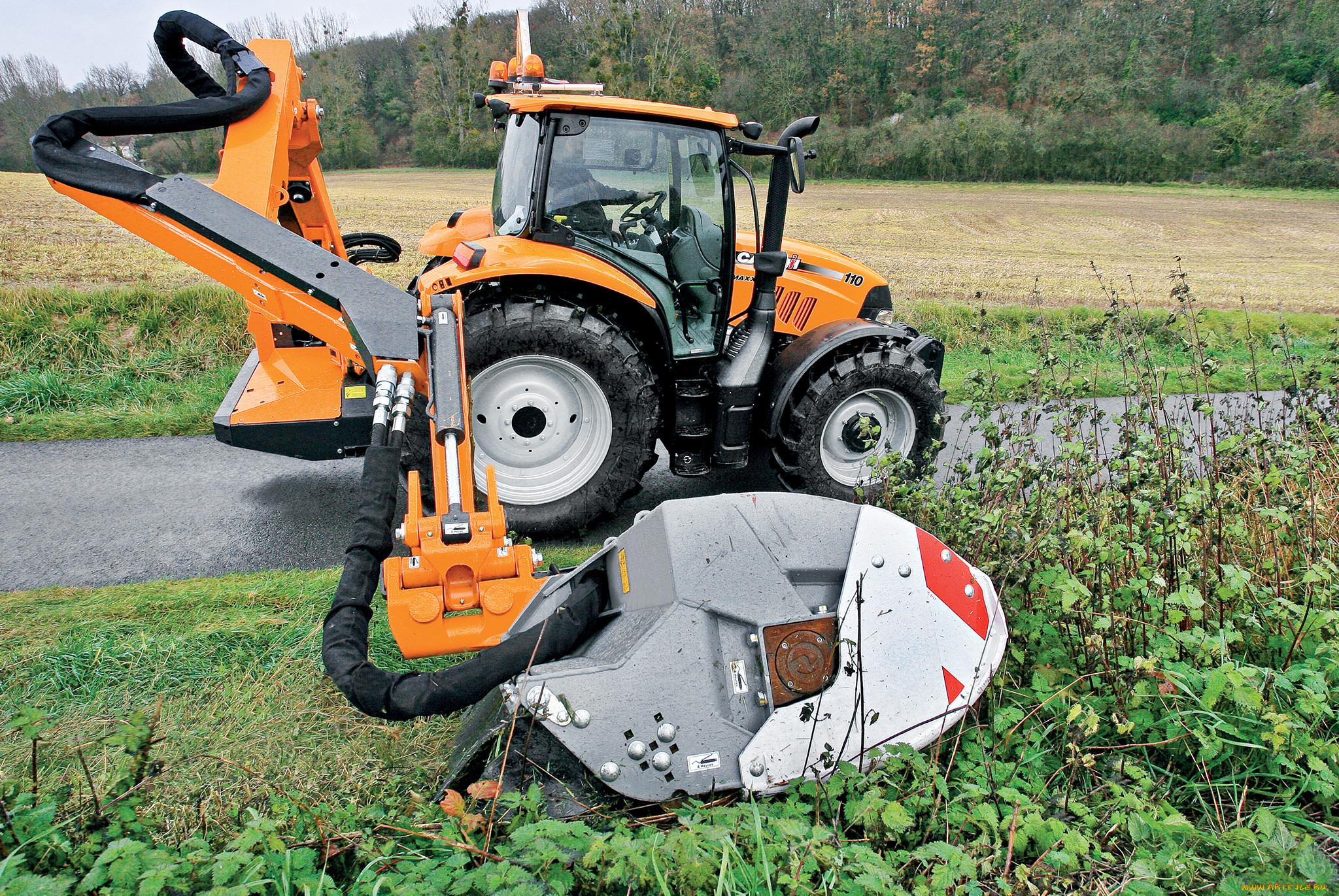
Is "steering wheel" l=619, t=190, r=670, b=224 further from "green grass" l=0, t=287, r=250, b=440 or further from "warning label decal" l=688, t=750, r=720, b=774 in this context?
"green grass" l=0, t=287, r=250, b=440

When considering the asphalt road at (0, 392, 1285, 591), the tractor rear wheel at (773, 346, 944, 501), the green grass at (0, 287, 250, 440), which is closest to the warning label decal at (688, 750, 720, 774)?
the asphalt road at (0, 392, 1285, 591)

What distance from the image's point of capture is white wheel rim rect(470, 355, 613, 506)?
4.15 meters

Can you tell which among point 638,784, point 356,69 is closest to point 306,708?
point 638,784

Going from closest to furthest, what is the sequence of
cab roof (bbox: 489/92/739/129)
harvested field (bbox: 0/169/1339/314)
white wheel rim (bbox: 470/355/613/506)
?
cab roof (bbox: 489/92/739/129) < white wheel rim (bbox: 470/355/613/506) < harvested field (bbox: 0/169/1339/314)

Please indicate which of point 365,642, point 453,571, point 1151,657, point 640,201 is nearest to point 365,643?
point 365,642

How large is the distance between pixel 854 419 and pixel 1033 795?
2.61m

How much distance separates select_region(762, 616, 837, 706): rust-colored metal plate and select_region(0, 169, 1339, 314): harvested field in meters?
8.37

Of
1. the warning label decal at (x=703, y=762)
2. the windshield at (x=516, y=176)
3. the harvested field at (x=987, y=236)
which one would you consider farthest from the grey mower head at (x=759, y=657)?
the harvested field at (x=987, y=236)

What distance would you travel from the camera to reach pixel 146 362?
20.4 feet

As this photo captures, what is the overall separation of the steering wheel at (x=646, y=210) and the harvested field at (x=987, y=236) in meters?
6.55

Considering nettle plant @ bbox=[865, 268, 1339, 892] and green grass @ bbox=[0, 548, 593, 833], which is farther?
green grass @ bbox=[0, 548, 593, 833]

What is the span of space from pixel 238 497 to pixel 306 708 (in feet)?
7.73

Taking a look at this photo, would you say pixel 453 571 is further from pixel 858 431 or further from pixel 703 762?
pixel 858 431

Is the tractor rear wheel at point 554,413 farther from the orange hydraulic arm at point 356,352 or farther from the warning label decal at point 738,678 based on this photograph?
the warning label decal at point 738,678
